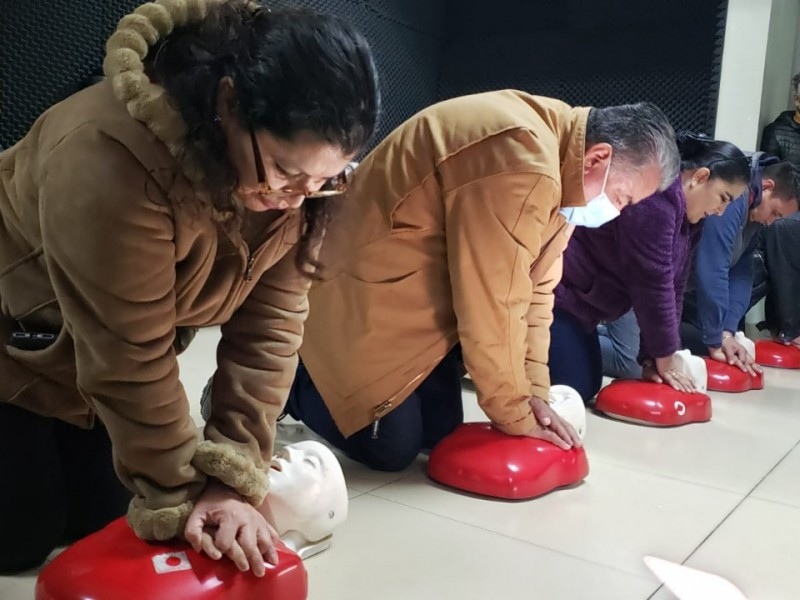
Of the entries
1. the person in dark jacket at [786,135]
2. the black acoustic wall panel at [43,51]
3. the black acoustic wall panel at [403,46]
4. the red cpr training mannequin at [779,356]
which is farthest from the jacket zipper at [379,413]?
the person in dark jacket at [786,135]

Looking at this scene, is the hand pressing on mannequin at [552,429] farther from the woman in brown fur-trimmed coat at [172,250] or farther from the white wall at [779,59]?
the white wall at [779,59]

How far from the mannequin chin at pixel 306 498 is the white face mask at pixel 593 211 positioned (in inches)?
30.4

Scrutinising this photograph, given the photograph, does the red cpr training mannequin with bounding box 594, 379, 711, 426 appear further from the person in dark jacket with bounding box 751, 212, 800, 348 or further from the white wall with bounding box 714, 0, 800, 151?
the white wall with bounding box 714, 0, 800, 151

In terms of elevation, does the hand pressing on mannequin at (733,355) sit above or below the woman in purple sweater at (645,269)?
below

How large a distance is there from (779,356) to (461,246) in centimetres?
249

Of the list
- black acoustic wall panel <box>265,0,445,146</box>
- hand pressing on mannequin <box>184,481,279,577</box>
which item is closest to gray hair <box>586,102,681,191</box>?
hand pressing on mannequin <box>184,481,279,577</box>

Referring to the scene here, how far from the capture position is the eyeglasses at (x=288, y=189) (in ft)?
2.85

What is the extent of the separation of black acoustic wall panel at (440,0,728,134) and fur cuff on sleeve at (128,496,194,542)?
3.54 m

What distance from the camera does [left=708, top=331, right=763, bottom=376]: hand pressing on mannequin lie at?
2.91m

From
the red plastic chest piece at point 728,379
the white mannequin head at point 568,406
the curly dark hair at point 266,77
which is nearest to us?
the curly dark hair at point 266,77

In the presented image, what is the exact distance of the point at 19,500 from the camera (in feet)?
3.83

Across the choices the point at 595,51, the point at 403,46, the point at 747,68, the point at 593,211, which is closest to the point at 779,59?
the point at 747,68

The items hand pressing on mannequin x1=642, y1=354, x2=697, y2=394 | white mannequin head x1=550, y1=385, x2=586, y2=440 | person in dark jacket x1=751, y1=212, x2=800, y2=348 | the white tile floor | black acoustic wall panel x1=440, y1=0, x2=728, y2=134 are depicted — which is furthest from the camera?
black acoustic wall panel x1=440, y1=0, x2=728, y2=134

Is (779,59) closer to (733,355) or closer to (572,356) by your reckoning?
(733,355)
